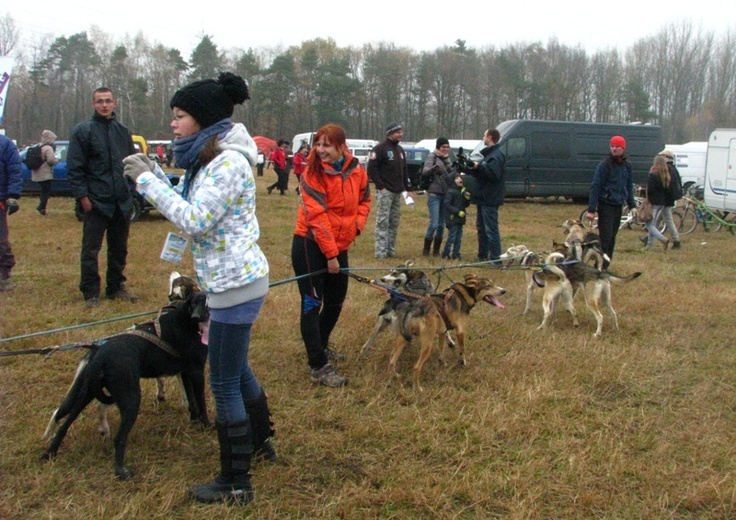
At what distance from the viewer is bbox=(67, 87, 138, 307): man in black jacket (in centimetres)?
606

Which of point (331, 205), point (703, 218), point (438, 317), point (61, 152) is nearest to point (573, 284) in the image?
point (438, 317)

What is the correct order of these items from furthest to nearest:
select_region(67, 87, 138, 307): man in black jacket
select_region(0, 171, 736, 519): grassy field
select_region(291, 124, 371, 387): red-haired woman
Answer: select_region(67, 87, 138, 307): man in black jacket → select_region(291, 124, 371, 387): red-haired woman → select_region(0, 171, 736, 519): grassy field

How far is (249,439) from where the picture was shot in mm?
3039

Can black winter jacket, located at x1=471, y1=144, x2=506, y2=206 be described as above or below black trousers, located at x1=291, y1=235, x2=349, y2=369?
above

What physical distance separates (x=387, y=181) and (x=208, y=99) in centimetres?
689

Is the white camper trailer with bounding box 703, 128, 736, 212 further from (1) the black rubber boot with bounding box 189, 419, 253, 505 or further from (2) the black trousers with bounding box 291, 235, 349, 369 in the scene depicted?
(1) the black rubber boot with bounding box 189, 419, 253, 505

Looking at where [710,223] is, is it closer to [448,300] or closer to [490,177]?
[490,177]

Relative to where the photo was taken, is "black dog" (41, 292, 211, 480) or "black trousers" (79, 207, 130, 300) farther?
"black trousers" (79, 207, 130, 300)

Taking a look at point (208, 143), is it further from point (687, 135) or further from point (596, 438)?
point (687, 135)

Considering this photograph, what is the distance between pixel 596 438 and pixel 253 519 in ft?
6.80

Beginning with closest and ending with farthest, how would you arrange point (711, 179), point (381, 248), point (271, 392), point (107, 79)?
point (271, 392) → point (381, 248) → point (711, 179) → point (107, 79)

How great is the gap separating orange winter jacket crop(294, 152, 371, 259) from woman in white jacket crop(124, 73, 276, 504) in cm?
136

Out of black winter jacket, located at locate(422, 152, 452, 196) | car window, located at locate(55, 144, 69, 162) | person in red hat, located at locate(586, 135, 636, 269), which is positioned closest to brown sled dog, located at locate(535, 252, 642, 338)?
person in red hat, located at locate(586, 135, 636, 269)

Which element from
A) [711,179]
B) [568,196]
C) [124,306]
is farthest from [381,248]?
[568,196]
